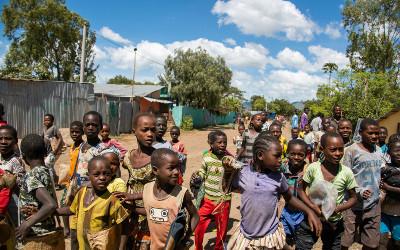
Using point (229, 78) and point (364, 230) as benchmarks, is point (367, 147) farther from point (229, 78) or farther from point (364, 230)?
point (229, 78)

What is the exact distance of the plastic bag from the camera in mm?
3287

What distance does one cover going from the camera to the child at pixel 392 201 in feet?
13.1

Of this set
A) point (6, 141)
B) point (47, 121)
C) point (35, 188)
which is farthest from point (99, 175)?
point (47, 121)

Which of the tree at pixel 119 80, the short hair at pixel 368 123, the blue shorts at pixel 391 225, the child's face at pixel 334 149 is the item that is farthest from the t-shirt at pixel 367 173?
the tree at pixel 119 80

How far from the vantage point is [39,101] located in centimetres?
1478

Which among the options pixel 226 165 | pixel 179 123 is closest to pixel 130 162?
pixel 226 165

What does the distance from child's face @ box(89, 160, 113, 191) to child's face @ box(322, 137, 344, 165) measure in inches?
81.1

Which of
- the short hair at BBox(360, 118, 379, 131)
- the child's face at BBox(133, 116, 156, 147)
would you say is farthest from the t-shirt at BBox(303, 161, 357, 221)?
the child's face at BBox(133, 116, 156, 147)

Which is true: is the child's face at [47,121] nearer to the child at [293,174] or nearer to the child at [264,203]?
the child at [293,174]

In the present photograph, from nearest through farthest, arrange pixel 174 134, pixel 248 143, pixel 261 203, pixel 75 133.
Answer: pixel 261 203 → pixel 75 133 → pixel 248 143 → pixel 174 134

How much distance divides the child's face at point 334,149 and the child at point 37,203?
8.09ft

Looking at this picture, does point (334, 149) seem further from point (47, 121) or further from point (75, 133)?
point (47, 121)

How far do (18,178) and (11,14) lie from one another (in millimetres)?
29686

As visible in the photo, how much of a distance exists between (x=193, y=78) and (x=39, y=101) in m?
16.5
